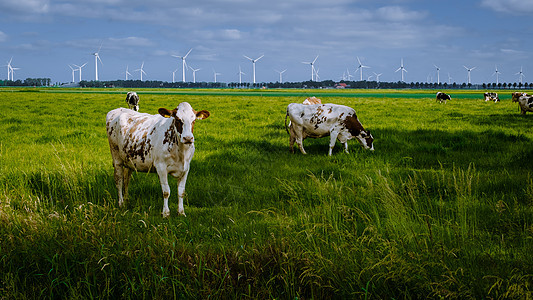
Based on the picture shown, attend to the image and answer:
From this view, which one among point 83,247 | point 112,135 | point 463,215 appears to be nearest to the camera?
point 83,247

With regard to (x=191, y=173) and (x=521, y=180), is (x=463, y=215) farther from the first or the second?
(x=191, y=173)

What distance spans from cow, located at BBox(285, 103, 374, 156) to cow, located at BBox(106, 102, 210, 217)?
5.63m

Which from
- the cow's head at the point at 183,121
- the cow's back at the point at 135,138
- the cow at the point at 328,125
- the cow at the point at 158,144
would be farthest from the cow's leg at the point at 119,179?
the cow at the point at 328,125

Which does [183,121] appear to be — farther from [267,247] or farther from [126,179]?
[267,247]

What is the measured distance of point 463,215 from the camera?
446cm

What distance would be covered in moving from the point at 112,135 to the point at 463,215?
5325 millimetres

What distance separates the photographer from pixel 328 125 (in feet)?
38.1

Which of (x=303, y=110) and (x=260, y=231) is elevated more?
(x=303, y=110)

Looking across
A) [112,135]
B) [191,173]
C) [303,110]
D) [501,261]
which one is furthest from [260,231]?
[303,110]

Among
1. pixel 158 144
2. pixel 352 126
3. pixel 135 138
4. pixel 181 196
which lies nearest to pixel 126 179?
pixel 135 138

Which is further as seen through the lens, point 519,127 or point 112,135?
point 519,127

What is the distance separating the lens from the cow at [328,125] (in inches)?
450

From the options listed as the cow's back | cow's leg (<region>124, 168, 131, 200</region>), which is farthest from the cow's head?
cow's leg (<region>124, 168, 131, 200</region>)

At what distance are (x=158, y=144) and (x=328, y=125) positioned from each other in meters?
6.54
